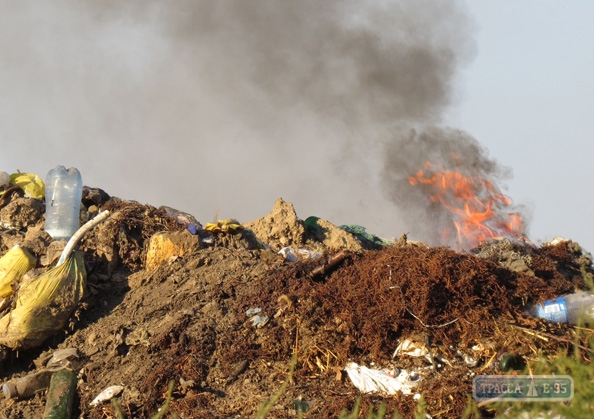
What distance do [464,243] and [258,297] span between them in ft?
19.7

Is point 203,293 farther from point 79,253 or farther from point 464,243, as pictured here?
point 464,243

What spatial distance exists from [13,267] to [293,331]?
3.06 metres

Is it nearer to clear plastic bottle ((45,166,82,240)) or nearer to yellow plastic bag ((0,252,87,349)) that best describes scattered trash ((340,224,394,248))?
clear plastic bottle ((45,166,82,240))

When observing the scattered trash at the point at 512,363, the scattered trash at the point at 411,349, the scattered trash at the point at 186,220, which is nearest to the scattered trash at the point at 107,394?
the scattered trash at the point at 411,349

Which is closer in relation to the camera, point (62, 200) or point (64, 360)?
point (64, 360)

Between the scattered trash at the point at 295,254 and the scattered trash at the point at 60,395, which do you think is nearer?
the scattered trash at the point at 60,395

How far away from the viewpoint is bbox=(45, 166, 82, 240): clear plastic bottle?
8977 millimetres

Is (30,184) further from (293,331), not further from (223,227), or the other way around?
(293,331)

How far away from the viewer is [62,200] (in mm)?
9273

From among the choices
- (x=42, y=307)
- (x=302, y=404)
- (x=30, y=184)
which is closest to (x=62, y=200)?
(x=30, y=184)

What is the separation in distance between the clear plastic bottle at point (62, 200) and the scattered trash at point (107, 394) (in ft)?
10.1

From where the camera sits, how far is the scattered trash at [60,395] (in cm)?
593

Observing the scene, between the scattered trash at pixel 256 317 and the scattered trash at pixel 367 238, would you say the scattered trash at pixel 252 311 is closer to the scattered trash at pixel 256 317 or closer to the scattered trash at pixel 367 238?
the scattered trash at pixel 256 317

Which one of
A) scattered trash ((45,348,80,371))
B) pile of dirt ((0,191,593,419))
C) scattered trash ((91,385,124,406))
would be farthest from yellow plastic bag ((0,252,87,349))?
scattered trash ((91,385,124,406))
